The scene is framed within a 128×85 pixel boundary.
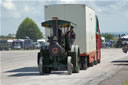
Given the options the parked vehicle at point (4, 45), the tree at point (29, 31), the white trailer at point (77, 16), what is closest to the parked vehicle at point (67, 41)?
the white trailer at point (77, 16)

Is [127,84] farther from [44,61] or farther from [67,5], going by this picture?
[67,5]

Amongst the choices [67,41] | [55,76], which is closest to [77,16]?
[67,41]

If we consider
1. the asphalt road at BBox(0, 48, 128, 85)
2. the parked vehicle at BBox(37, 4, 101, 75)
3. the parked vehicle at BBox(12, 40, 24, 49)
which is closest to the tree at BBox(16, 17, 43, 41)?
the parked vehicle at BBox(12, 40, 24, 49)

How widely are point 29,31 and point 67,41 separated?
460 feet

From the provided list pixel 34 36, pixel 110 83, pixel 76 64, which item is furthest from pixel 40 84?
pixel 34 36

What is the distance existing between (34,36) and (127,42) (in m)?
131

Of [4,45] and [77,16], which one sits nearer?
[77,16]

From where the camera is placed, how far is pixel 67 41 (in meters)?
20.7

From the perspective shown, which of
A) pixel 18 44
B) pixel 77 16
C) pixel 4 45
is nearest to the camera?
pixel 77 16

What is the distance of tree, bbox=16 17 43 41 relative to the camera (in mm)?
159500

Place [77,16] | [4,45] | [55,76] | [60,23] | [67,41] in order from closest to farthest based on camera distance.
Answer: [55,76] → [60,23] → [67,41] → [77,16] → [4,45]

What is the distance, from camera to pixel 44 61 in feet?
68.3

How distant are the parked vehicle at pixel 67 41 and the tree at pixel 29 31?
440ft

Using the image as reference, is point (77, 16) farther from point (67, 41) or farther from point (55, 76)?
point (55, 76)
